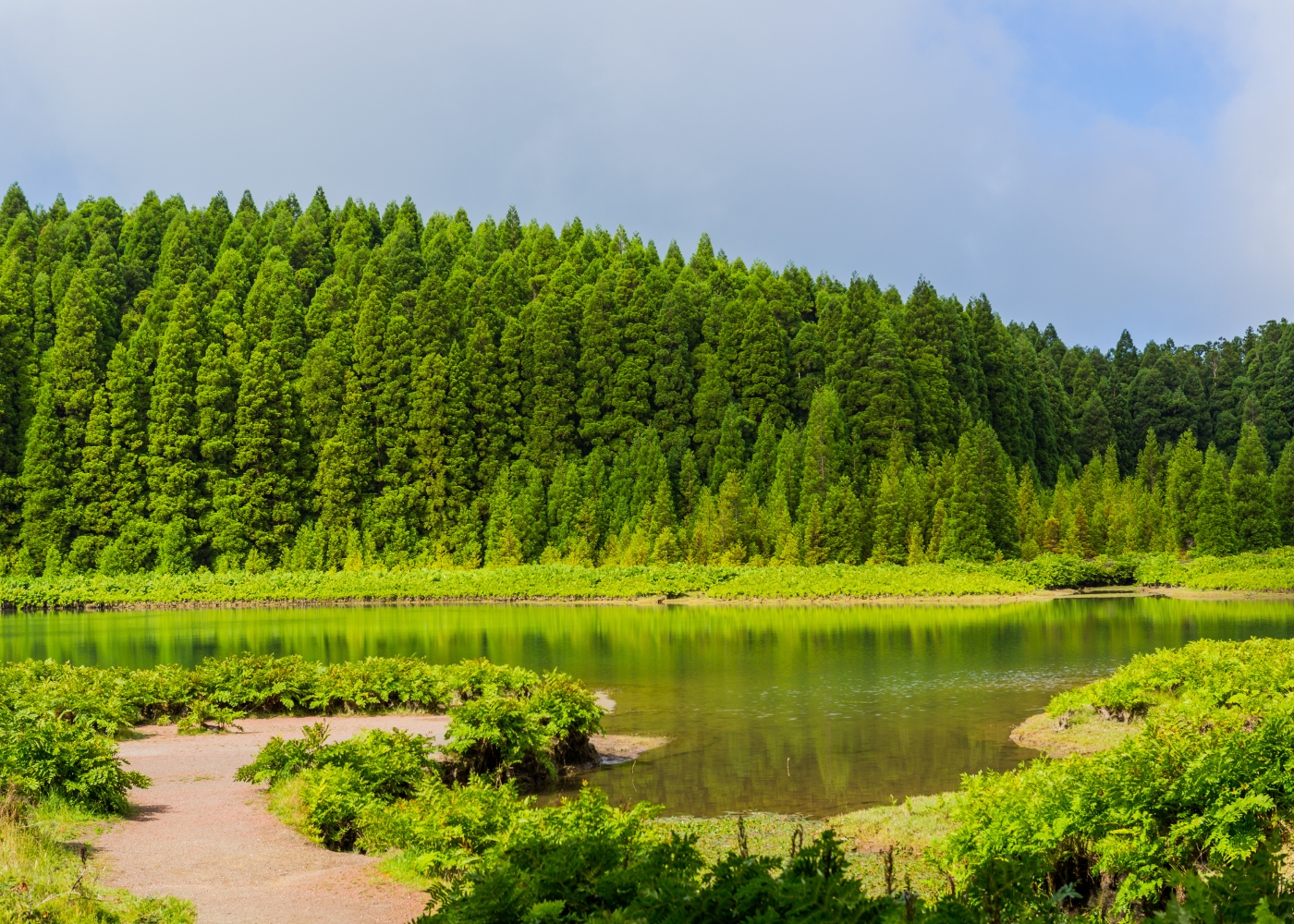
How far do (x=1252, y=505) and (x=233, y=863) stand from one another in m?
61.5

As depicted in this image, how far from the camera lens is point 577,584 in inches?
2240

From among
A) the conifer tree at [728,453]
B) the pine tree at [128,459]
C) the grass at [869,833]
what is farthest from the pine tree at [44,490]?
the grass at [869,833]

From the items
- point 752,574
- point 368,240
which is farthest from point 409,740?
point 368,240

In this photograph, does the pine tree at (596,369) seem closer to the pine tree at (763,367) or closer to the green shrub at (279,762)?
the pine tree at (763,367)

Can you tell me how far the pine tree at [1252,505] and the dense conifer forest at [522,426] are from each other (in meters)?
0.14

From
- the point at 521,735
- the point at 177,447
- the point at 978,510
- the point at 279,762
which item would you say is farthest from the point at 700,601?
the point at 279,762

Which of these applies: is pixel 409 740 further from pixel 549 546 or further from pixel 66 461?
pixel 66 461

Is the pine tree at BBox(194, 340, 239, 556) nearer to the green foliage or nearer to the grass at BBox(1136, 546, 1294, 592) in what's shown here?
the grass at BBox(1136, 546, 1294, 592)

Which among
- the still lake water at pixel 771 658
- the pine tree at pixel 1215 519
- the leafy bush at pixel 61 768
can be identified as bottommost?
the still lake water at pixel 771 658

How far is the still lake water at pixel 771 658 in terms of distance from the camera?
1524 centimetres

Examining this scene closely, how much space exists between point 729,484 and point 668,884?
201 ft

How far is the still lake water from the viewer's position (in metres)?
15.2

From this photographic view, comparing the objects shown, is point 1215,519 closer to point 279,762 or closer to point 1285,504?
point 1285,504

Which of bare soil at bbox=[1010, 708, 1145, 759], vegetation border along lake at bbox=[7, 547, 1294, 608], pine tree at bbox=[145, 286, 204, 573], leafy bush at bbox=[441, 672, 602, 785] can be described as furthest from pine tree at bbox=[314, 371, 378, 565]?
bare soil at bbox=[1010, 708, 1145, 759]
